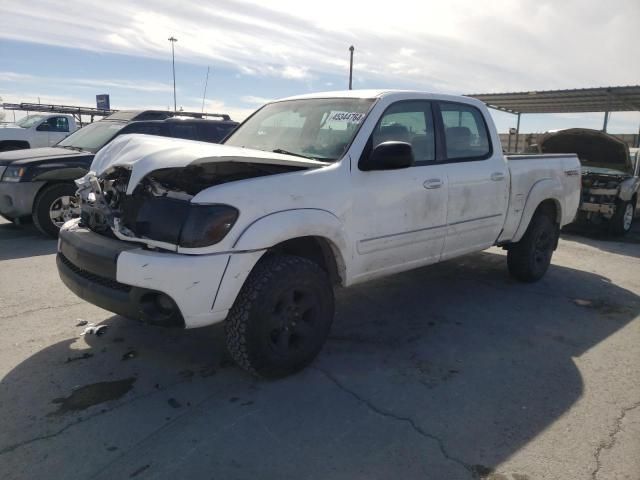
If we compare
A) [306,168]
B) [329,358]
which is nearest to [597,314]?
[329,358]

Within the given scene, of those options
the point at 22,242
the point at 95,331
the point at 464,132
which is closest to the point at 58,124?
the point at 22,242

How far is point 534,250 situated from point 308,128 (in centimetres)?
295

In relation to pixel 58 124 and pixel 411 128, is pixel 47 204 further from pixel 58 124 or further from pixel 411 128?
pixel 58 124

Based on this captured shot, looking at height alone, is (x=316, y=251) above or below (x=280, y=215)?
below

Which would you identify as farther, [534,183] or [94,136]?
[94,136]

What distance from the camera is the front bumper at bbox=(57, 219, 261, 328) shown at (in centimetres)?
273

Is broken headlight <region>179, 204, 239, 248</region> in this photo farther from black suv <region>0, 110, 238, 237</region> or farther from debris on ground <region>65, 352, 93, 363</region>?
black suv <region>0, 110, 238, 237</region>

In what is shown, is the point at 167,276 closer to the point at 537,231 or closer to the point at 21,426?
the point at 21,426

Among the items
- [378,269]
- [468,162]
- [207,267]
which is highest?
[468,162]

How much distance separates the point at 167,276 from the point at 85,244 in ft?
2.55

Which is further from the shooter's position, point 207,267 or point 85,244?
point 85,244

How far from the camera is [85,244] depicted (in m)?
3.14

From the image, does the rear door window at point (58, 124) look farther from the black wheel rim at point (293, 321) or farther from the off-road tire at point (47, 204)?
the black wheel rim at point (293, 321)

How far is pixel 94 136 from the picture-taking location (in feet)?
26.0
